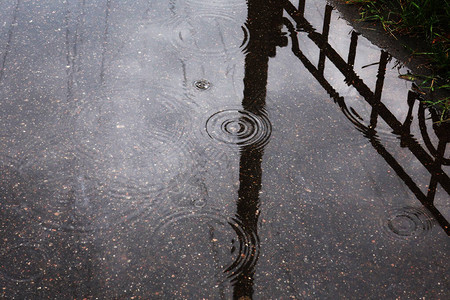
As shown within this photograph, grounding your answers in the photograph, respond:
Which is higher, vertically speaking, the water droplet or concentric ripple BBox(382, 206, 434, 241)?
the water droplet

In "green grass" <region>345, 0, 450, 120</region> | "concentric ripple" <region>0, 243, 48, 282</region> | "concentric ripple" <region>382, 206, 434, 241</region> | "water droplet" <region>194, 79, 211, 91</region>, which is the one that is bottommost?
"concentric ripple" <region>0, 243, 48, 282</region>

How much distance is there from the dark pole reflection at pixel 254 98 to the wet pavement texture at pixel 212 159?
15mm

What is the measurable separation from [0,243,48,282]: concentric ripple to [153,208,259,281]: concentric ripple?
0.63 metres

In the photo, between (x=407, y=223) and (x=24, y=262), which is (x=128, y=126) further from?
(x=407, y=223)

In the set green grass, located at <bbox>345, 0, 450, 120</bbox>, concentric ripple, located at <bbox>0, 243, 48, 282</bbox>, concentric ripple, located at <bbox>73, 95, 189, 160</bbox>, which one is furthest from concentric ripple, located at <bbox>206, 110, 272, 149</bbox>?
concentric ripple, located at <bbox>0, 243, 48, 282</bbox>

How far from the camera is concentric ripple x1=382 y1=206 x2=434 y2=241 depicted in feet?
9.76

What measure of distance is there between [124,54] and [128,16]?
650mm

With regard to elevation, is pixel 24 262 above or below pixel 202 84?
below

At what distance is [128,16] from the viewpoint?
16.0 feet

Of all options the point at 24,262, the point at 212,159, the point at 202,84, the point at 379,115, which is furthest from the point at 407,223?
the point at 24,262

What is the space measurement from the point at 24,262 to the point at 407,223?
217 centimetres

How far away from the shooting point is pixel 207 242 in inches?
115

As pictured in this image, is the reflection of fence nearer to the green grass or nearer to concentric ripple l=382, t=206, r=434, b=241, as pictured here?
concentric ripple l=382, t=206, r=434, b=241

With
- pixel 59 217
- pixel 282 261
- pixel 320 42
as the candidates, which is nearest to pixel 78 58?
pixel 59 217
